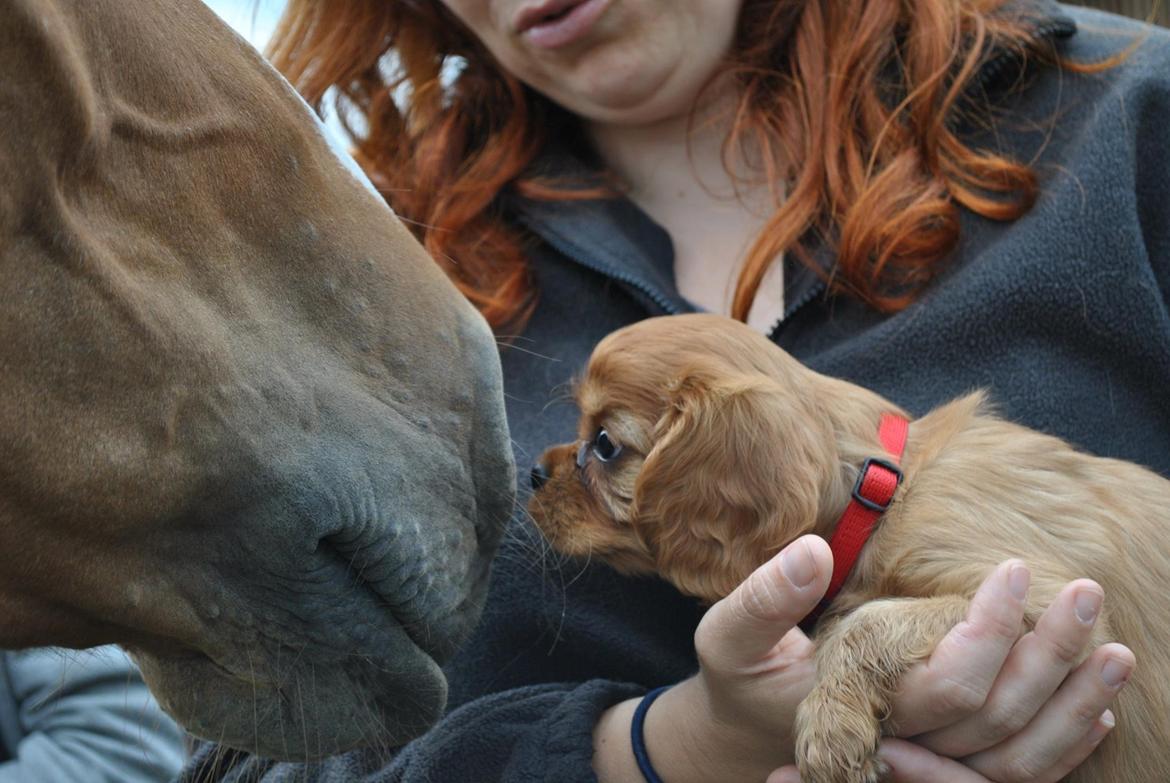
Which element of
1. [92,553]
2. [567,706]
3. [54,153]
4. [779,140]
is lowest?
[567,706]

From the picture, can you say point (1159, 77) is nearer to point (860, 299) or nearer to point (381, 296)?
point (860, 299)

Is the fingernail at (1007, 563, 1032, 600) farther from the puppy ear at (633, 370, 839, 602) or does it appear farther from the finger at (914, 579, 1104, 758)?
the puppy ear at (633, 370, 839, 602)

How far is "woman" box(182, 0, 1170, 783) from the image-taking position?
6.43 ft

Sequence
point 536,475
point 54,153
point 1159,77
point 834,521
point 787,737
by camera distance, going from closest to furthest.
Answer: point 54,153 < point 787,737 < point 834,521 < point 536,475 < point 1159,77

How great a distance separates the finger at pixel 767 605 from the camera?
1468 mm

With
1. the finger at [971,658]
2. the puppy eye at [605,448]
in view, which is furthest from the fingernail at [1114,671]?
the puppy eye at [605,448]

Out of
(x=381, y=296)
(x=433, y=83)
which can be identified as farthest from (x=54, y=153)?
(x=433, y=83)

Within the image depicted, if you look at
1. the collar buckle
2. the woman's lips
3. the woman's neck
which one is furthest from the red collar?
the woman's lips

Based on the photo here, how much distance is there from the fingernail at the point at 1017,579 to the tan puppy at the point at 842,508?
0.16m

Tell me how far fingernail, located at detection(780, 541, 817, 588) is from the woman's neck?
936 millimetres

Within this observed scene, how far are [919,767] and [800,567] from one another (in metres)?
0.32

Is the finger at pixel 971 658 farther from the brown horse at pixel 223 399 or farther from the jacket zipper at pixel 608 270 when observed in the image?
the jacket zipper at pixel 608 270

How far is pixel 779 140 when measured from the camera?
96.8 inches

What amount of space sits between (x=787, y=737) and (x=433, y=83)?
1.77 metres
